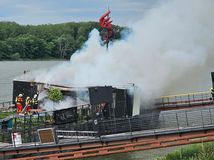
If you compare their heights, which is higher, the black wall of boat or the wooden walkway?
the black wall of boat

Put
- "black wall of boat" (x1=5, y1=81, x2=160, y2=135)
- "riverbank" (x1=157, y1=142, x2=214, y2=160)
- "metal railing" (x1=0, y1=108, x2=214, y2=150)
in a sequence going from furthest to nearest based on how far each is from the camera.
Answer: "black wall of boat" (x1=5, y1=81, x2=160, y2=135), "metal railing" (x1=0, y1=108, x2=214, y2=150), "riverbank" (x1=157, y1=142, x2=214, y2=160)

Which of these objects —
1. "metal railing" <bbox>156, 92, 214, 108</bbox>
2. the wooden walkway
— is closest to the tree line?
"metal railing" <bbox>156, 92, 214, 108</bbox>

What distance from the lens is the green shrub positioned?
1185 inches

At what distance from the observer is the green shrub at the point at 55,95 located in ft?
98.8

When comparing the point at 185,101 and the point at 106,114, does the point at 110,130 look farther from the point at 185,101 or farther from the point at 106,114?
the point at 185,101

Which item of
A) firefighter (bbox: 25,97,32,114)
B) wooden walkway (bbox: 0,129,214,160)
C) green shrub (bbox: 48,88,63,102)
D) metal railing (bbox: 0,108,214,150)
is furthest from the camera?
firefighter (bbox: 25,97,32,114)

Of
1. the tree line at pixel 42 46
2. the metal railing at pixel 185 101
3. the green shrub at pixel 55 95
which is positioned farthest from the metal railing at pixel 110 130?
the tree line at pixel 42 46

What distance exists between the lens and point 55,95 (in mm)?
30281

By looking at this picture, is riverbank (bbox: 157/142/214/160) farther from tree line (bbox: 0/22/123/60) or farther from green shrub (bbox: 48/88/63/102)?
tree line (bbox: 0/22/123/60)

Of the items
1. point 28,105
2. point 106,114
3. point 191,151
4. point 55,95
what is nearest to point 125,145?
point 106,114

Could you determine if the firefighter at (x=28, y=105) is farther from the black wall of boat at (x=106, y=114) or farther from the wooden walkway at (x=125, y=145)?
the wooden walkway at (x=125, y=145)

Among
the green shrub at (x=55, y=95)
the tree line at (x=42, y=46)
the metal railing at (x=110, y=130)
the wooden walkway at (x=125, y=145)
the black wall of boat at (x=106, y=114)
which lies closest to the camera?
the wooden walkway at (x=125, y=145)

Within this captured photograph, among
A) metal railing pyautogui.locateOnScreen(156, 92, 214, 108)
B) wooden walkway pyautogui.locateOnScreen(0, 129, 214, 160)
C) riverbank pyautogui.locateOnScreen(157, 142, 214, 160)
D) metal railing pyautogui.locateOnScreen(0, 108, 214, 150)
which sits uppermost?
metal railing pyautogui.locateOnScreen(156, 92, 214, 108)

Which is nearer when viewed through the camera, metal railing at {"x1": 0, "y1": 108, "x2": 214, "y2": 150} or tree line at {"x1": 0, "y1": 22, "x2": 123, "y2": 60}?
metal railing at {"x1": 0, "y1": 108, "x2": 214, "y2": 150}
